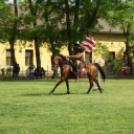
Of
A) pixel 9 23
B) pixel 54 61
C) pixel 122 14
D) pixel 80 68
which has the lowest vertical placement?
pixel 80 68

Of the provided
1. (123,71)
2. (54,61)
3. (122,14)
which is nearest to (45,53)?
(123,71)

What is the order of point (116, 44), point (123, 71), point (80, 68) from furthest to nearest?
1. point (116, 44)
2. point (123, 71)
3. point (80, 68)

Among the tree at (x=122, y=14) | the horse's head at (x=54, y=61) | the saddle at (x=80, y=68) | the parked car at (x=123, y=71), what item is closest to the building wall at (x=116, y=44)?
the parked car at (x=123, y=71)

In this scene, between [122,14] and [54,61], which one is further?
[122,14]

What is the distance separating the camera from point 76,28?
43.6 meters

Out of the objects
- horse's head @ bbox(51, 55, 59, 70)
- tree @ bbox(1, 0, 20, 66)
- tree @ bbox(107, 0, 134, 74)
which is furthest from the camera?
tree @ bbox(1, 0, 20, 66)

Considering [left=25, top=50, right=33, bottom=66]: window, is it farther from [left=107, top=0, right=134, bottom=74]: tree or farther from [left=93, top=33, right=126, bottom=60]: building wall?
[left=107, top=0, right=134, bottom=74]: tree

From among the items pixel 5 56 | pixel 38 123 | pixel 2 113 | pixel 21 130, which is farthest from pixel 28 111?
pixel 5 56

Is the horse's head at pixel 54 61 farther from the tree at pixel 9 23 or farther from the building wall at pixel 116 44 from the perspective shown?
the building wall at pixel 116 44

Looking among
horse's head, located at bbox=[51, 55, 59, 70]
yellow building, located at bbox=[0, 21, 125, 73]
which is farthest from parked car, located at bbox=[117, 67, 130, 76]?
horse's head, located at bbox=[51, 55, 59, 70]

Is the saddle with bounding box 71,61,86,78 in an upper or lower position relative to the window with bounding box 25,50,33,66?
lower

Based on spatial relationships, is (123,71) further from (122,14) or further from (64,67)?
(64,67)

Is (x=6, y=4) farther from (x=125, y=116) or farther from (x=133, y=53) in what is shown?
(x=125, y=116)

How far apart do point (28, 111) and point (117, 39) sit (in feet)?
196
